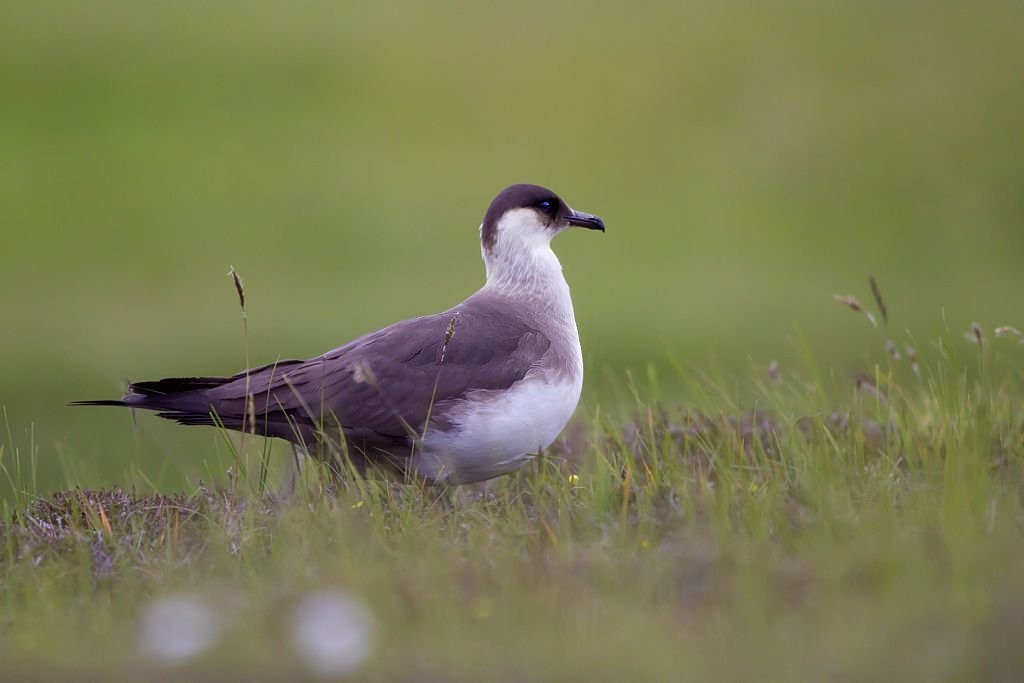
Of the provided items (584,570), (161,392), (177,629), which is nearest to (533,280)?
(161,392)

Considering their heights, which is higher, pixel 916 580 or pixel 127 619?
pixel 916 580

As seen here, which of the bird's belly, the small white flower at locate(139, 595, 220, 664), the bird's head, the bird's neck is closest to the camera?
the small white flower at locate(139, 595, 220, 664)

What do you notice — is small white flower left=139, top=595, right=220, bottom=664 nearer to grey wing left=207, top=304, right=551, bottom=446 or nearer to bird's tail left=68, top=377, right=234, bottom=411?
grey wing left=207, top=304, right=551, bottom=446

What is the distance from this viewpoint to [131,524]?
445 cm

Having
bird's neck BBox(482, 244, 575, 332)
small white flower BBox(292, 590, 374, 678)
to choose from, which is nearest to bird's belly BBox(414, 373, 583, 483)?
bird's neck BBox(482, 244, 575, 332)

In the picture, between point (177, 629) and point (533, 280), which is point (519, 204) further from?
point (177, 629)

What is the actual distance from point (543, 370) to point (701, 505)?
1.22m

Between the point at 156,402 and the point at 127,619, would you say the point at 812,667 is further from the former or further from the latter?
the point at 156,402

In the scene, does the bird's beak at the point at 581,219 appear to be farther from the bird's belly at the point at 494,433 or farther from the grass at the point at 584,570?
the grass at the point at 584,570

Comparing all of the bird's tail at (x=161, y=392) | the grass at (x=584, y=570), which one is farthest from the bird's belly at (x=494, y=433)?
the bird's tail at (x=161, y=392)

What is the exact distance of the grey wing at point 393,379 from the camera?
4.75 m

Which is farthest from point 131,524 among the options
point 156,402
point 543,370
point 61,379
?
point 61,379

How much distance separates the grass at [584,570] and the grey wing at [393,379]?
0.93 feet

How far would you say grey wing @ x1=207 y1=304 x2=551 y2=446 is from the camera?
187 inches
